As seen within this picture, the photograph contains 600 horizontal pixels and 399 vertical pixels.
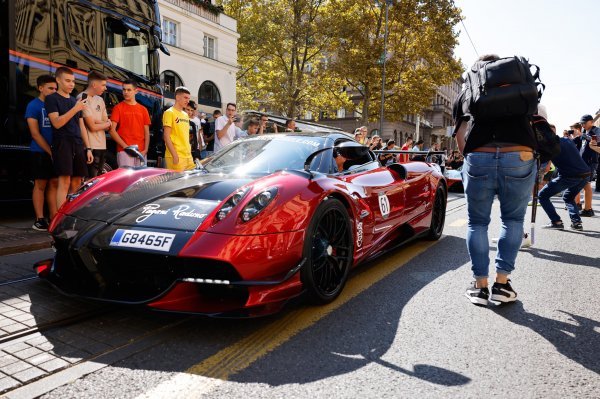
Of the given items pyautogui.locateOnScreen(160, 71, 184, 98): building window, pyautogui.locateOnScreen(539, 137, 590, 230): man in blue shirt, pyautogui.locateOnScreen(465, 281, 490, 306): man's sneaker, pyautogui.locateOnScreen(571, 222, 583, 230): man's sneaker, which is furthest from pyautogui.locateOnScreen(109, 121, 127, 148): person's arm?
pyautogui.locateOnScreen(160, 71, 184, 98): building window

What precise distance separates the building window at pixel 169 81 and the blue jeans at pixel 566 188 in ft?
54.6

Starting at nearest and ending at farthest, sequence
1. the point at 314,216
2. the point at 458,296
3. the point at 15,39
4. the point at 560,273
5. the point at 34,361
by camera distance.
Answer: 1. the point at 34,361
2. the point at 314,216
3. the point at 458,296
4. the point at 560,273
5. the point at 15,39

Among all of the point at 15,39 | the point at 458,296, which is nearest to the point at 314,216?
the point at 458,296

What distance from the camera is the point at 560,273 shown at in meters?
4.11

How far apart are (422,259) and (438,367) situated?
7.48ft

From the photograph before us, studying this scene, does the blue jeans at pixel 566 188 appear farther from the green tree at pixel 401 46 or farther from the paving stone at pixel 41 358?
the green tree at pixel 401 46

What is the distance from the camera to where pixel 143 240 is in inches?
96.5

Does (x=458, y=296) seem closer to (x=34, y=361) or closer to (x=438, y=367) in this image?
(x=438, y=367)

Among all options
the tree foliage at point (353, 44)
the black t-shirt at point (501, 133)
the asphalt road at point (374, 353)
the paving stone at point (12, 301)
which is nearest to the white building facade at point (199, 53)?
the tree foliage at point (353, 44)

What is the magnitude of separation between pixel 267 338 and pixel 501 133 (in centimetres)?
197

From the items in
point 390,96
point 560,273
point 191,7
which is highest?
point 191,7

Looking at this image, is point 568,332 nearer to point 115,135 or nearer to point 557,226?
point 557,226

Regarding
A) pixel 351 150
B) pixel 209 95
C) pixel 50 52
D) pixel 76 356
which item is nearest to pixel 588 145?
pixel 351 150

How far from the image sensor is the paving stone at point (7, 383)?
6.12 ft
